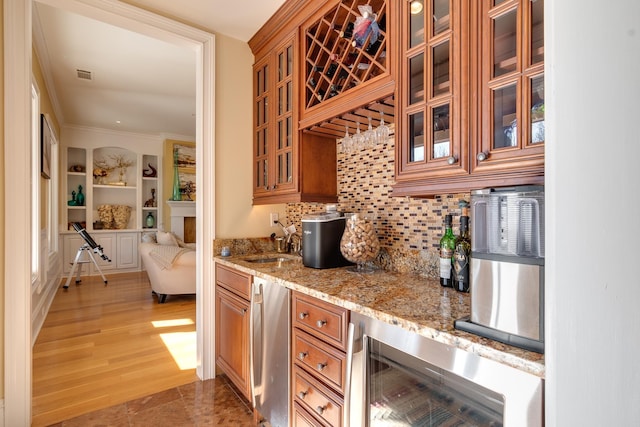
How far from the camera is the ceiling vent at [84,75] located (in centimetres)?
371

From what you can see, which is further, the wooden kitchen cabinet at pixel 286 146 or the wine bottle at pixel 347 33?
the wooden kitchen cabinet at pixel 286 146

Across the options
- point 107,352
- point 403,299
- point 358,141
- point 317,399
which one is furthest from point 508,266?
point 107,352

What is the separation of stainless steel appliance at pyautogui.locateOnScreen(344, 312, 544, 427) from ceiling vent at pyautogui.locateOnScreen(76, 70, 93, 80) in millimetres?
4330

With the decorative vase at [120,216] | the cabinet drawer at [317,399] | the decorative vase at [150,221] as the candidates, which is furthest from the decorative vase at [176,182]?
the cabinet drawer at [317,399]

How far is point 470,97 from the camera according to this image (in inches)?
43.5

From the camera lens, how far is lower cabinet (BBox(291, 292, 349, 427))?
1.25 m

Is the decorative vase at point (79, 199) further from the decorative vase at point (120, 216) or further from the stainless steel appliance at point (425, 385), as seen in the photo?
the stainless steel appliance at point (425, 385)

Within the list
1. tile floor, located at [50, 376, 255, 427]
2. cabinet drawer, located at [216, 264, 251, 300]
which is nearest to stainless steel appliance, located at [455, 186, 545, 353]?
cabinet drawer, located at [216, 264, 251, 300]

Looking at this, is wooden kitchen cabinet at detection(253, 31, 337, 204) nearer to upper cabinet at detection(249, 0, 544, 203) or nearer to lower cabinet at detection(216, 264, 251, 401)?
upper cabinet at detection(249, 0, 544, 203)

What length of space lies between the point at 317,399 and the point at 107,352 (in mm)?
2425

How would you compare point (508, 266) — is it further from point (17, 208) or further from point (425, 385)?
point (17, 208)

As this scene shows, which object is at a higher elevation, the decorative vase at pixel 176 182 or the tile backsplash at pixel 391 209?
the decorative vase at pixel 176 182

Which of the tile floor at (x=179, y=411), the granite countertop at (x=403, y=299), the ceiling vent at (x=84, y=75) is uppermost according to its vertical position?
the ceiling vent at (x=84, y=75)

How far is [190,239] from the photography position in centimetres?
690
